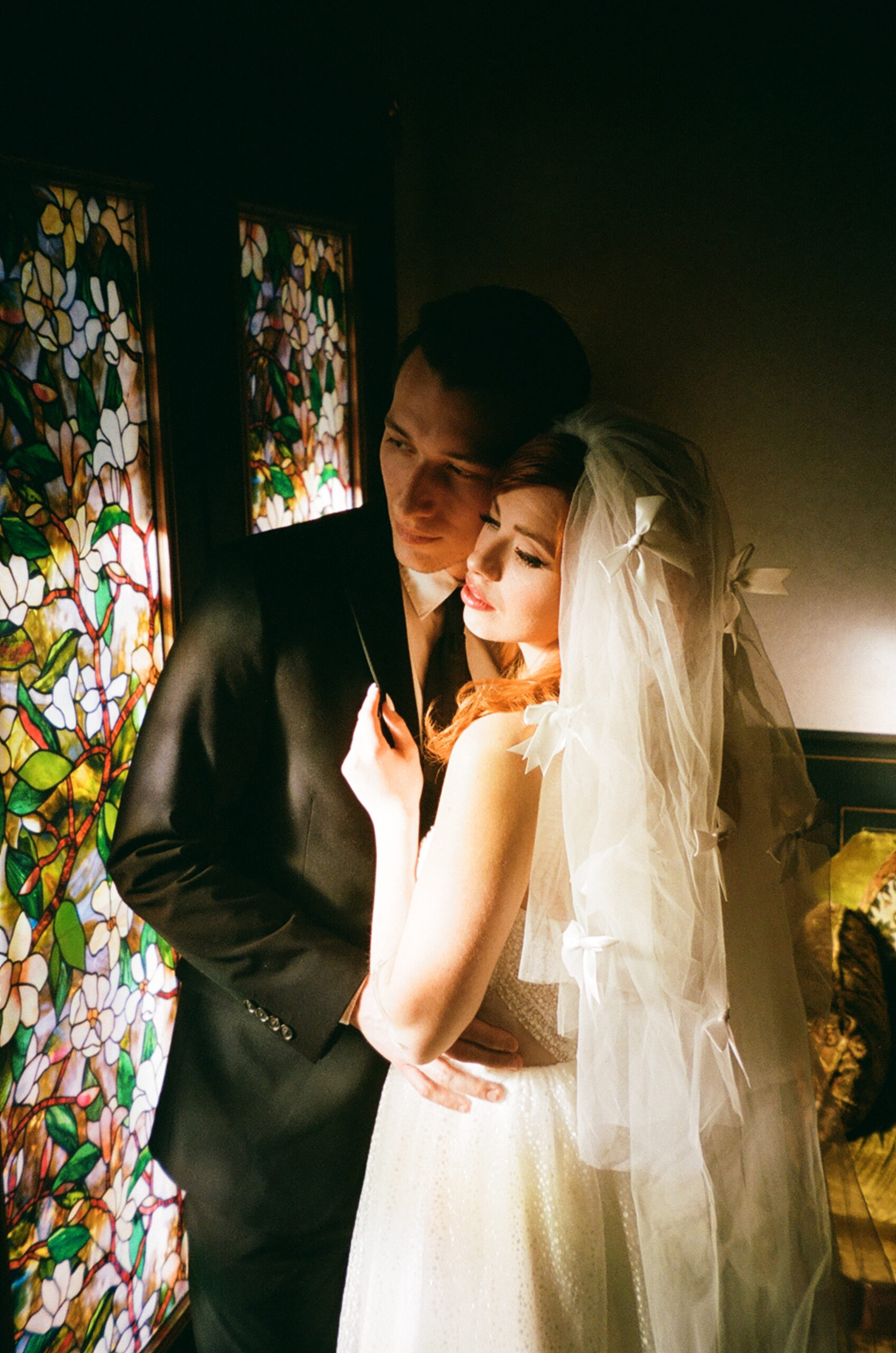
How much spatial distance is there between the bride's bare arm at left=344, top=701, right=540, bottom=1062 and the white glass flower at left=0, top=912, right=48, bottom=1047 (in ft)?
1.92

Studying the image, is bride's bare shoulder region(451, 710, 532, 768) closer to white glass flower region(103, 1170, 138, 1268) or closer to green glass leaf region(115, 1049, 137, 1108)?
green glass leaf region(115, 1049, 137, 1108)

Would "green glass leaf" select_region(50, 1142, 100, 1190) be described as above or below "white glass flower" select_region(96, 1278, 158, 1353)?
above

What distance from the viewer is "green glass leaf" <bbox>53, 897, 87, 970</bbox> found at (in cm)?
144

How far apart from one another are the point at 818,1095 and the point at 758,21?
2363 mm

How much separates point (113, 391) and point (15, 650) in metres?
0.46

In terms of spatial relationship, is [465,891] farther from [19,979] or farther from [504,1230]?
[19,979]

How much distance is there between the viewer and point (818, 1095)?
158 cm

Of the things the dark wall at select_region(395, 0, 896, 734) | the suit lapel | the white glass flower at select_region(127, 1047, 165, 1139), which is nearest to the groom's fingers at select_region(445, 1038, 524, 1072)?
the suit lapel

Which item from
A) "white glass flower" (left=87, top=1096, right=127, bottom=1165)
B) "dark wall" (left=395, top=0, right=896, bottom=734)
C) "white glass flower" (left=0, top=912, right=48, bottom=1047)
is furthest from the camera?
"dark wall" (left=395, top=0, right=896, bottom=734)

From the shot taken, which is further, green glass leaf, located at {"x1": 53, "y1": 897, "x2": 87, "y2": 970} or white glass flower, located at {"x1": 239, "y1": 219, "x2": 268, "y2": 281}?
white glass flower, located at {"x1": 239, "y1": 219, "x2": 268, "y2": 281}

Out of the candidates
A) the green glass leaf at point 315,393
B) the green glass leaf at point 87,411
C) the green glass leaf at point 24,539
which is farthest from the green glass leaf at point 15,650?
the green glass leaf at point 315,393

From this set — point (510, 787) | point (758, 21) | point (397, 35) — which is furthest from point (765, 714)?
point (397, 35)

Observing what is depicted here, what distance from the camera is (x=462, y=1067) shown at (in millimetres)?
1271

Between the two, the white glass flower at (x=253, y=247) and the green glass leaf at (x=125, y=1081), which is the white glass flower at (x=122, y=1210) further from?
the white glass flower at (x=253, y=247)
